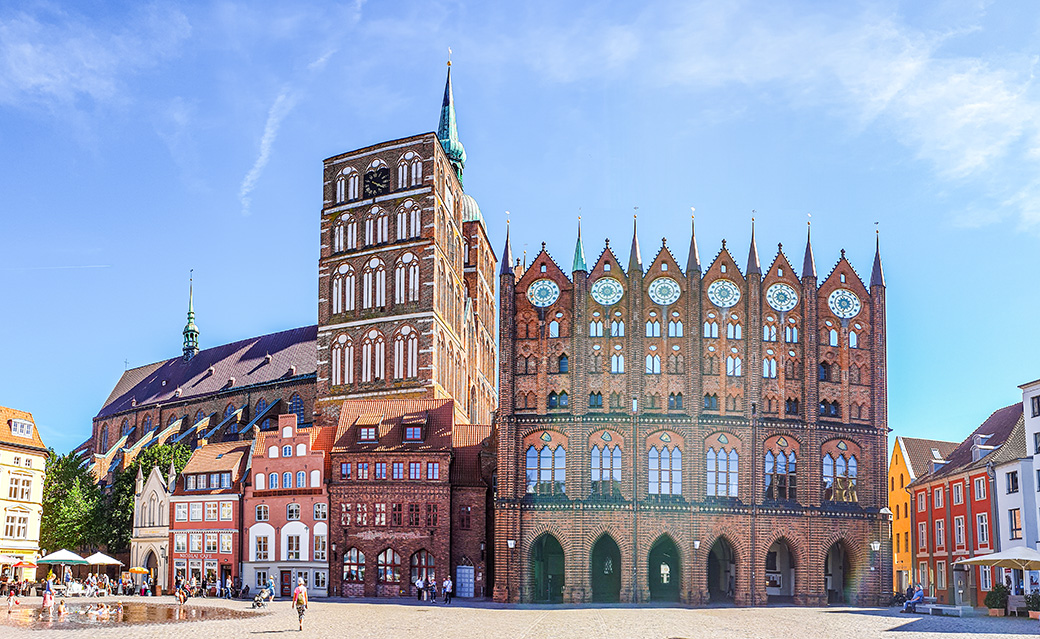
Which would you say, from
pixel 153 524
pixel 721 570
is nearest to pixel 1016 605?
pixel 721 570

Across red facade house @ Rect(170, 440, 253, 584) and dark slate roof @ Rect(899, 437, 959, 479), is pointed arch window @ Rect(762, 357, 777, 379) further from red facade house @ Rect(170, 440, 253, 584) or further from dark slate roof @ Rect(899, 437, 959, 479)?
red facade house @ Rect(170, 440, 253, 584)

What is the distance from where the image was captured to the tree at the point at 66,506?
81062 mm

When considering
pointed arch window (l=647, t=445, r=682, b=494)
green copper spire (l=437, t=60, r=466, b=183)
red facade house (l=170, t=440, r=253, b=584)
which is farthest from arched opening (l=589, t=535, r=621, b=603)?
green copper spire (l=437, t=60, r=466, b=183)

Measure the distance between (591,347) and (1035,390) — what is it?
2329 centimetres

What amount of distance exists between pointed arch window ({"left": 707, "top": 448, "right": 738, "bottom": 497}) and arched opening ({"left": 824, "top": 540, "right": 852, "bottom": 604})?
703cm

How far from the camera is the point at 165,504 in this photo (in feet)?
258

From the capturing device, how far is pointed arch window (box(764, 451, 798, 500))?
208 feet

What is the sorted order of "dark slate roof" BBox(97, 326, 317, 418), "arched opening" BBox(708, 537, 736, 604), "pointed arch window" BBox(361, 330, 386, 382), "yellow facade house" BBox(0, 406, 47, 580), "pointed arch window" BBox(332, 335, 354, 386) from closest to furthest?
"arched opening" BBox(708, 537, 736, 604) < "yellow facade house" BBox(0, 406, 47, 580) < "pointed arch window" BBox(361, 330, 386, 382) < "pointed arch window" BBox(332, 335, 354, 386) < "dark slate roof" BBox(97, 326, 317, 418)

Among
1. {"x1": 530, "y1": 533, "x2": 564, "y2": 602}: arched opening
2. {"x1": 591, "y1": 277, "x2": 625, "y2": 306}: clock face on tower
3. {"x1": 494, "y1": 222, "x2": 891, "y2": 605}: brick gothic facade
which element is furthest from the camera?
{"x1": 591, "y1": 277, "x2": 625, "y2": 306}: clock face on tower

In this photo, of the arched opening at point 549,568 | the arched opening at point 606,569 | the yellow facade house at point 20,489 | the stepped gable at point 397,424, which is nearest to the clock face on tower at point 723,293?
the arched opening at point 606,569

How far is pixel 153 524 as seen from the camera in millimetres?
79000

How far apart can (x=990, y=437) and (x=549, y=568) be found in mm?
27822

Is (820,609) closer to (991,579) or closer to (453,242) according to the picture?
(991,579)

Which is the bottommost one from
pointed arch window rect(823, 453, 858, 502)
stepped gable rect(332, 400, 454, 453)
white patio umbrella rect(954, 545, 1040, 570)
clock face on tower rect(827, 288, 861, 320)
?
white patio umbrella rect(954, 545, 1040, 570)
